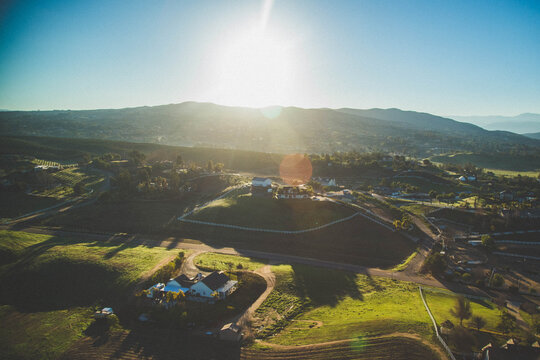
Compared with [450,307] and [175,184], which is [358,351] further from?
[175,184]

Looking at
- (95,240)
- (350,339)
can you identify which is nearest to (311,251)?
(350,339)

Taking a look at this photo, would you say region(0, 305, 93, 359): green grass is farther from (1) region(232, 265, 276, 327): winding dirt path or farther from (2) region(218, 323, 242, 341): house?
(1) region(232, 265, 276, 327): winding dirt path

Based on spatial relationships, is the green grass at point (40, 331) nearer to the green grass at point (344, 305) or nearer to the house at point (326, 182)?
the green grass at point (344, 305)

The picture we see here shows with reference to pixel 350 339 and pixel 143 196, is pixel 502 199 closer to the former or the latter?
pixel 350 339

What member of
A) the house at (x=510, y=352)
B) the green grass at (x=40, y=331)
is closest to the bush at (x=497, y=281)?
the house at (x=510, y=352)

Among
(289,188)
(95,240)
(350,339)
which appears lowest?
(95,240)

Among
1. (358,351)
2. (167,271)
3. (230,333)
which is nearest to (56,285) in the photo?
(167,271)
